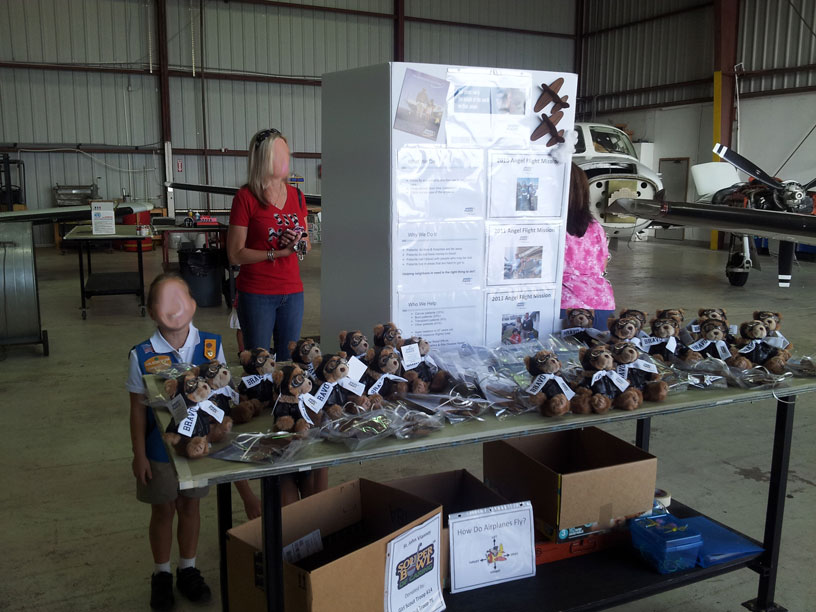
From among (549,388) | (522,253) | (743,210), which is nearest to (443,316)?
(522,253)

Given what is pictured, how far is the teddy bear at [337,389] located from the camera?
5.80ft

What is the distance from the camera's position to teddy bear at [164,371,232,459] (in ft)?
5.09

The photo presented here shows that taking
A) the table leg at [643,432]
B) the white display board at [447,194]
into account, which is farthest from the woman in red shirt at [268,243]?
the table leg at [643,432]

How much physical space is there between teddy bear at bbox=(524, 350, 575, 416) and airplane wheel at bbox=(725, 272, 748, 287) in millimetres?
9195

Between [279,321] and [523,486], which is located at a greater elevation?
[279,321]

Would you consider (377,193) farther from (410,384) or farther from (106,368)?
(106,368)

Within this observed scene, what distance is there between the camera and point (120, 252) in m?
14.6

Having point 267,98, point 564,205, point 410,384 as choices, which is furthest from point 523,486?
point 267,98

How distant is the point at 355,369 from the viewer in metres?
1.86

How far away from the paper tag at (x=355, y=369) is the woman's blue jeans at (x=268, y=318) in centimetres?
119

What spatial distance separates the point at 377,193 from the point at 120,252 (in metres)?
13.7

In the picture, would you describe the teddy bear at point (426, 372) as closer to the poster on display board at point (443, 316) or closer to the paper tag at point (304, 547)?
the poster on display board at point (443, 316)

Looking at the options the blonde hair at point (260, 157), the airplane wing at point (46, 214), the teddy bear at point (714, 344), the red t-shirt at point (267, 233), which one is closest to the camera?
the teddy bear at point (714, 344)

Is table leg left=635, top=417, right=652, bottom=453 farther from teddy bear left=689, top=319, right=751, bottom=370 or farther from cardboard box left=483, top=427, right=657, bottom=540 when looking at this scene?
teddy bear left=689, top=319, right=751, bottom=370
